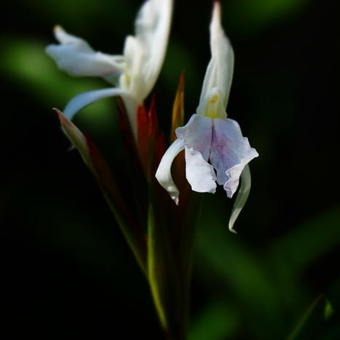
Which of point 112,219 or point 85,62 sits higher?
point 85,62

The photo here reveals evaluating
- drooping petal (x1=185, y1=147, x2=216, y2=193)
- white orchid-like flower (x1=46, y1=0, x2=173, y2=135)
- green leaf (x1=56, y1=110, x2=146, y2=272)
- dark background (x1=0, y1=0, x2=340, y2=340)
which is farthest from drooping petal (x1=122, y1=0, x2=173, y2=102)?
dark background (x1=0, y1=0, x2=340, y2=340)

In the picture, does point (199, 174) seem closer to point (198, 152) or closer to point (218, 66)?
point (198, 152)

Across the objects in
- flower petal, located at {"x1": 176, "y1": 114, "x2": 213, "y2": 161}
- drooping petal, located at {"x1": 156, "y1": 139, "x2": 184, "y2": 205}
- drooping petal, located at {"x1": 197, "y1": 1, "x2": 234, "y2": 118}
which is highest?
drooping petal, located at {"x1": 197, "y1": 1, "x2": 234, "y2": 118}

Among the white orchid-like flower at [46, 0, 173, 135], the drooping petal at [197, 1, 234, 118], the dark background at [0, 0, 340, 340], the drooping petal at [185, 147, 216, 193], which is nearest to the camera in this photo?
the drooping petal at [185, 147, 216, 193]

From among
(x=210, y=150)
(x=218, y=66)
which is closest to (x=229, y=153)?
(x=210, y=150)

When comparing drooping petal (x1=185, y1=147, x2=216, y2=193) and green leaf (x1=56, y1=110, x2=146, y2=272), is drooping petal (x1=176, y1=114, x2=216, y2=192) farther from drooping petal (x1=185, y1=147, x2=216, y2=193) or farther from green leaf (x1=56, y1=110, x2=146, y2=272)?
green leaf (x1=56, y1=110, x2=146, y2=272)

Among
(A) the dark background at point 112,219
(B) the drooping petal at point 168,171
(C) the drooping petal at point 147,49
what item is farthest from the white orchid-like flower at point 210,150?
(A) the dark background at point 112,219
